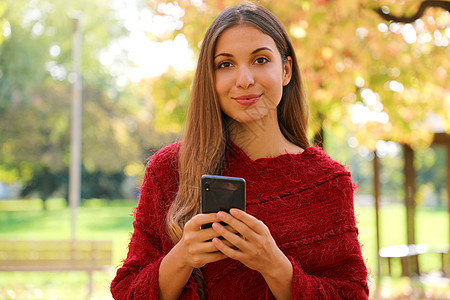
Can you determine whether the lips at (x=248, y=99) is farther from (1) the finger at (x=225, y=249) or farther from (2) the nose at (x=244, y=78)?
(1) the finger at (x=225, y=249)

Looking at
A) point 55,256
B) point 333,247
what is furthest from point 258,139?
point 55,256

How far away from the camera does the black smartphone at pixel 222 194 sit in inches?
59.4

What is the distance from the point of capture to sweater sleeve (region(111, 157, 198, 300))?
171 cm

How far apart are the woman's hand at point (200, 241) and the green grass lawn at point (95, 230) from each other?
3416 millimetres

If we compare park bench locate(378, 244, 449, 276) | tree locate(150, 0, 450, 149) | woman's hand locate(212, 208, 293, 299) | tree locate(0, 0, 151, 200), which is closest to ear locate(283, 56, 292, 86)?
woman's hand locate(212, 208, 293, 299)

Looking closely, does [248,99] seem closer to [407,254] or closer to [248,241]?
[248,241]

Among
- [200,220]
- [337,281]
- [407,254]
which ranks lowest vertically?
[407,254]

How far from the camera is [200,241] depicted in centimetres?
152

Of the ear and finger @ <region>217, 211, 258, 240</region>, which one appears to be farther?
the ear

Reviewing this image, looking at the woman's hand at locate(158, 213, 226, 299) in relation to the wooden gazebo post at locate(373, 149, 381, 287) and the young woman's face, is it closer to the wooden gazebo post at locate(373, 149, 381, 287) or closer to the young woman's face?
the young woman's face

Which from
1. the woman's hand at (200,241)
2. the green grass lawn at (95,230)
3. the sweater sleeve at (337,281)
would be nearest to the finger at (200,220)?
the woman's hand at (200,241)

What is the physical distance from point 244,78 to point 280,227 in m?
0.52

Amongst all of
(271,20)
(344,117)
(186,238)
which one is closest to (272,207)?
(186,238)

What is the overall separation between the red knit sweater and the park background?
17.0 inches
